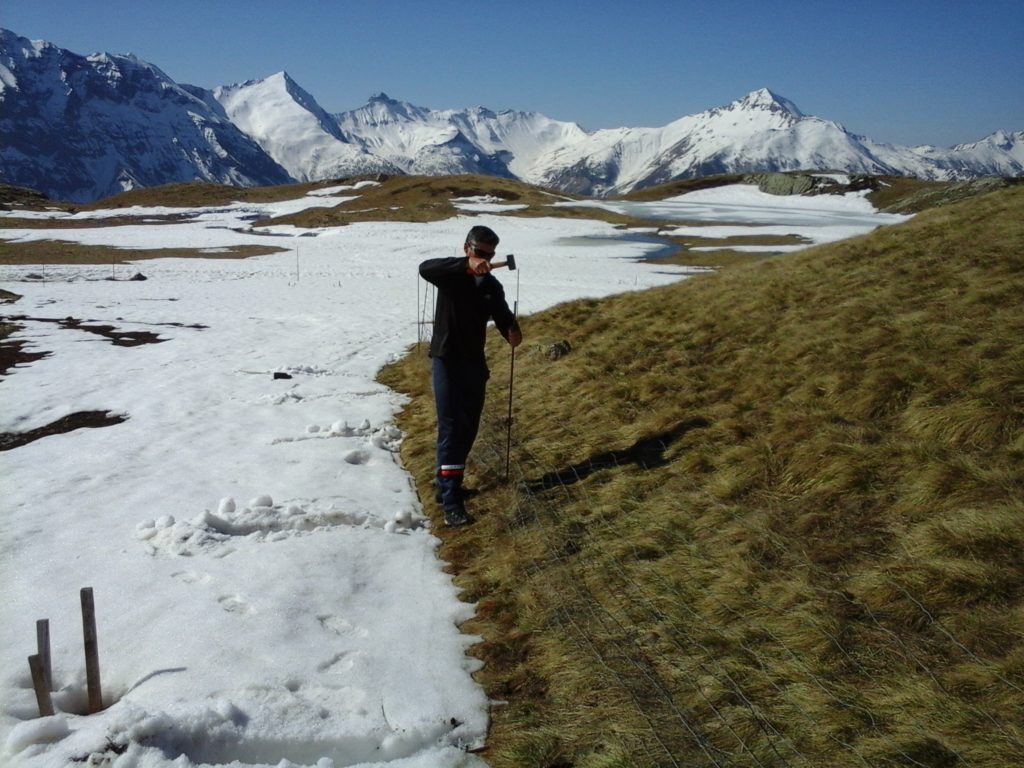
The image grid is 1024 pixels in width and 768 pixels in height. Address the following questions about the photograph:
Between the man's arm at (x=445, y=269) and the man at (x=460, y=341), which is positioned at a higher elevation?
the man's arm at (x=445, y=269)

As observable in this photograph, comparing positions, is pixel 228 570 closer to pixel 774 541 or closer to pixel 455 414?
pixel 455 414

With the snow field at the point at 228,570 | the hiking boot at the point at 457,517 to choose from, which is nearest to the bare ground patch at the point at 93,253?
the snow field at the point at 228,570

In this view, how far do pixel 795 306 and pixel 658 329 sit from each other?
7.45ft

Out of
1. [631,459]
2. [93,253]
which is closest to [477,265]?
[631,459]

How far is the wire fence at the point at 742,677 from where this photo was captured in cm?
347

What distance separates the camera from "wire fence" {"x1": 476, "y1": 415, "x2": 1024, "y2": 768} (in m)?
3.47

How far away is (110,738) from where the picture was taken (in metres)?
3.63

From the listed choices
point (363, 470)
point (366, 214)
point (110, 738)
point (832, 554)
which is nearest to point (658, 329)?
point (363, 470)

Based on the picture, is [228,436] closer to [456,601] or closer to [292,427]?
[292,427]

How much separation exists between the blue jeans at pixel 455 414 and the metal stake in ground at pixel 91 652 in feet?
11.7

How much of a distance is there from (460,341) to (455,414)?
789 mm

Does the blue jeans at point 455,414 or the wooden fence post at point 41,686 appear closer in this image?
the wooden fence post at point 41,686

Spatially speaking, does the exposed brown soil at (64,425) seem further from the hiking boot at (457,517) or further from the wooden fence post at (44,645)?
the wooden fence post at (44,645)

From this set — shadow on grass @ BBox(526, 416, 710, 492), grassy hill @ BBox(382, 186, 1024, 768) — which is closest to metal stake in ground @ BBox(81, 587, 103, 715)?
grassy hill @ BBox(382, 186, 1024, 768)
